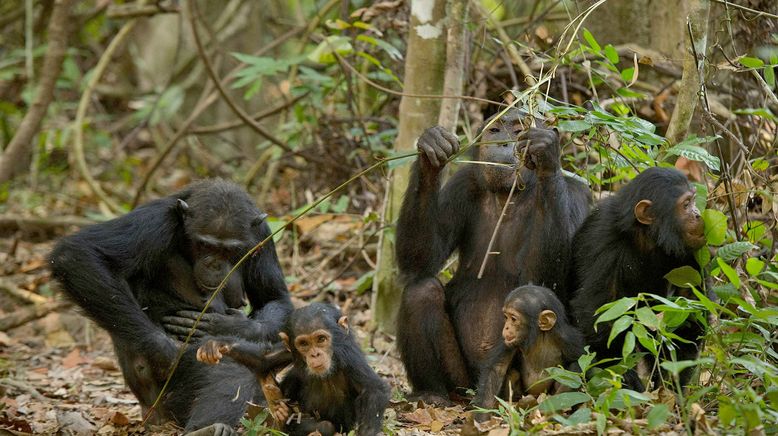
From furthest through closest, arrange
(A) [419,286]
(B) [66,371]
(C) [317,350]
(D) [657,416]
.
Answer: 1. (B) [66,371]
2. (A) [419,286]
3. (C) [317,350]
4. (D) [657,416]

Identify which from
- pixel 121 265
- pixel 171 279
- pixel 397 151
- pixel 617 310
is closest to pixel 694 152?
pixel 617 310

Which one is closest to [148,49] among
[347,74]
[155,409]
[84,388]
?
[347,74]

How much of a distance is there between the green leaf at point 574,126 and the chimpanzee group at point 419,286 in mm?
148

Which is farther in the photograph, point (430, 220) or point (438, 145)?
point (430, 220)

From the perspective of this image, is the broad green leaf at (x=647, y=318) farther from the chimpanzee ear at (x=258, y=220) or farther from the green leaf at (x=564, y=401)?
the chimpanzee ear at (x=258, y=220)

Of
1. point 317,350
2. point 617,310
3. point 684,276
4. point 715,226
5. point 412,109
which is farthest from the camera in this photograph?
point 412,109

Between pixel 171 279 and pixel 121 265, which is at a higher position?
pixel 121 265

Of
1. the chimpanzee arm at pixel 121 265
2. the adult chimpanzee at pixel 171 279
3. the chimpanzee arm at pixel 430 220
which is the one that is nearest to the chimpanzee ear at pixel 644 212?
the chimpanzee arm at pixel 430 220

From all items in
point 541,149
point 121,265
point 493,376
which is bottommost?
point 493,376

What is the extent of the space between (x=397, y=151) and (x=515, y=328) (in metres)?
2.08

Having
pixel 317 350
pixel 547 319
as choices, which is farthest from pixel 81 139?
pixel 547 319

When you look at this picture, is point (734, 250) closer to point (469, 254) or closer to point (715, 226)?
point (715, 226)

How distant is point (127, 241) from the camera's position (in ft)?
19.9

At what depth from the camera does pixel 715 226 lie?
5121 mm
